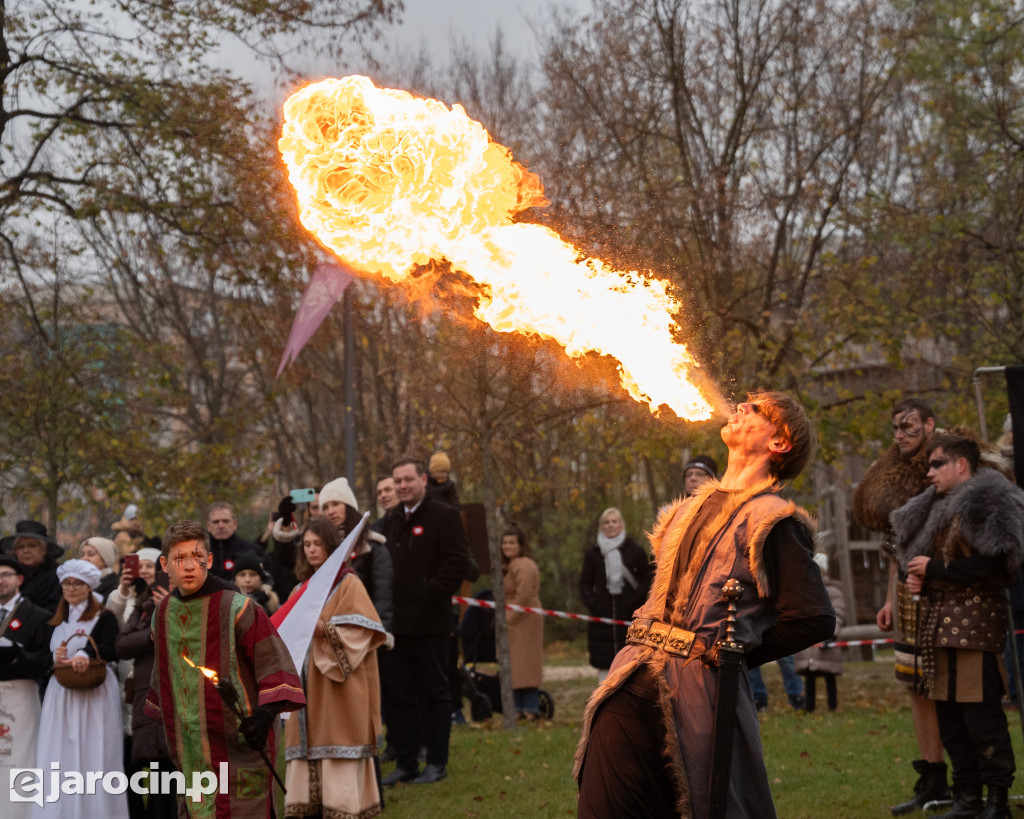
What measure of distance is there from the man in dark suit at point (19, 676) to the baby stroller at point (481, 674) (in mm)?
5264

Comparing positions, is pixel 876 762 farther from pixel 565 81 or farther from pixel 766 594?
pixel 565 81

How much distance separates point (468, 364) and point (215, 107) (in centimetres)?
426

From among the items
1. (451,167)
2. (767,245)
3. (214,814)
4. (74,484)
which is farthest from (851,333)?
(214,814)

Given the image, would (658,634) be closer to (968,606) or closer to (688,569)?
(688,569)

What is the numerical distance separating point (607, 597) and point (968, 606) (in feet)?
19.0

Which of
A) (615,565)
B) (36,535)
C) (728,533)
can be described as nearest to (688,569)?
(728,533)

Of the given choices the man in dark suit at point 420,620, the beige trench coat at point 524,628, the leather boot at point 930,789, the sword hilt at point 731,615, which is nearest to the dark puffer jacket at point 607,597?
the beige trench coat at point 524,628

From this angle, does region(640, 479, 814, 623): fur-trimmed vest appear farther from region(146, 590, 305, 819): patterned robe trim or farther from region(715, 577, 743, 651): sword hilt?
region(146, 590, 305, 819): patterned robe trim

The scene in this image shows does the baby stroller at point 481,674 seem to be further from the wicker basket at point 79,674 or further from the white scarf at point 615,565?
the wicker basket at point 79,674

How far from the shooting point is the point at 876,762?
27.2 feet

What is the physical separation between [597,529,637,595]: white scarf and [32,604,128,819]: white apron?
5775 mm

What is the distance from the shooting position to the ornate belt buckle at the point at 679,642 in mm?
3891

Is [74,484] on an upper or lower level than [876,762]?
upper

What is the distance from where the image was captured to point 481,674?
1223 centimetres
